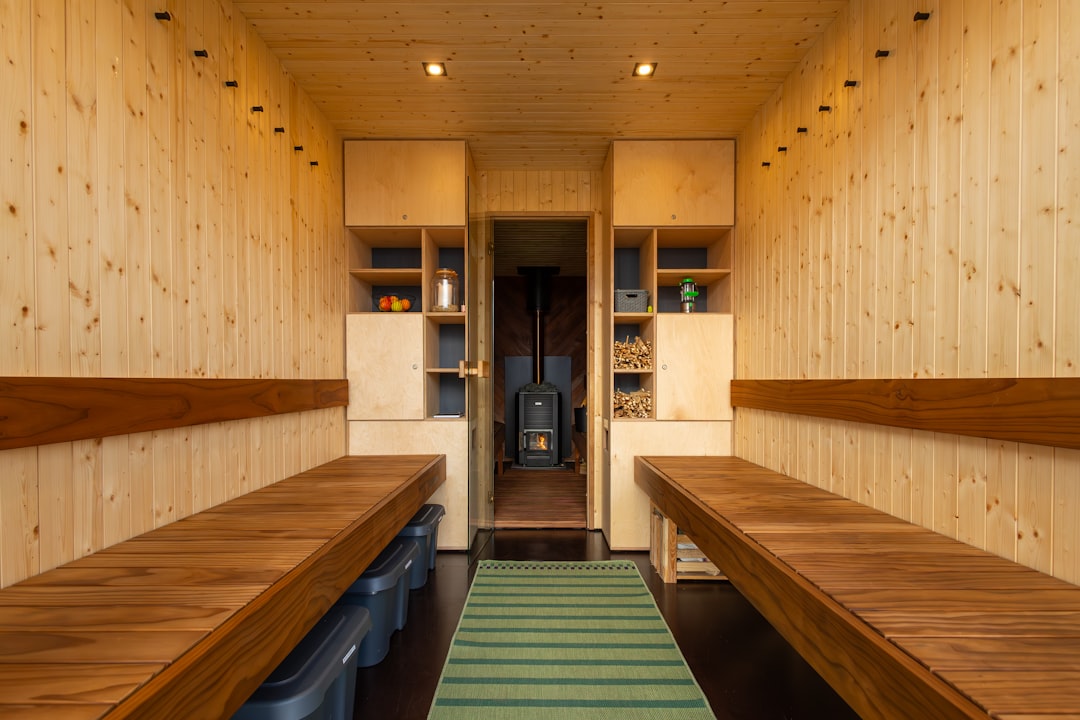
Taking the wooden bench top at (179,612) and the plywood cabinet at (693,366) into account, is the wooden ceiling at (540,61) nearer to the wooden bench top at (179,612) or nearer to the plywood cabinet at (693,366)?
the plywood cabinet at (693,366)

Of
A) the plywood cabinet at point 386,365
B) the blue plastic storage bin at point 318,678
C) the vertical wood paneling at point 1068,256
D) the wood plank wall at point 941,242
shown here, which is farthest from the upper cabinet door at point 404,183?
the vertical wood paneling at point 1068,256

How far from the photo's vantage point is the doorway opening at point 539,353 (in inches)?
249

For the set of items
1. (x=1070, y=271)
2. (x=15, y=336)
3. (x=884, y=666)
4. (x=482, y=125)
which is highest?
(x=482, y=125)

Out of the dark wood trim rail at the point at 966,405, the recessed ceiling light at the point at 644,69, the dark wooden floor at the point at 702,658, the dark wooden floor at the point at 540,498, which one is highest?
the recessed ceiling light at the point at 644,69

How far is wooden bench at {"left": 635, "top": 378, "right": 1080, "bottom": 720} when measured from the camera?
955 mm

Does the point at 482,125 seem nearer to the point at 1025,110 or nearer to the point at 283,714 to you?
the point at 1025,110

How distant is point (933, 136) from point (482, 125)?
7.89 feet

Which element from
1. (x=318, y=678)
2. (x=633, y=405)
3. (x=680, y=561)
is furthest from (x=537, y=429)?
(x=318, y=678)

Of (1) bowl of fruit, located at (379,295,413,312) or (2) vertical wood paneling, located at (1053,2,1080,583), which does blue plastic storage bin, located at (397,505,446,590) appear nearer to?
(1) bowl of fruit, located at (379,295,413,312)

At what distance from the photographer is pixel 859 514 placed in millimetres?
2025

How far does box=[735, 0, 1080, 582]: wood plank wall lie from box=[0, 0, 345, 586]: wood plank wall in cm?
244

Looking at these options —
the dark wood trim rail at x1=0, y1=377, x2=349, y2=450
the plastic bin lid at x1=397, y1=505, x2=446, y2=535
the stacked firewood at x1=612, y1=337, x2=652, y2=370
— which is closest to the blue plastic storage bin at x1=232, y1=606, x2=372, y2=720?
the dark wood trim rail at x1=0, y1=377, x2=349, y2=450

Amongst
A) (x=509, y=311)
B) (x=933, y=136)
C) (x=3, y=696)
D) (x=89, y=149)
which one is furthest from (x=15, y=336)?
→ (x=509, y=311)

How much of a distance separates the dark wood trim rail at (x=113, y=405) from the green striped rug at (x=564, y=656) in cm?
127
